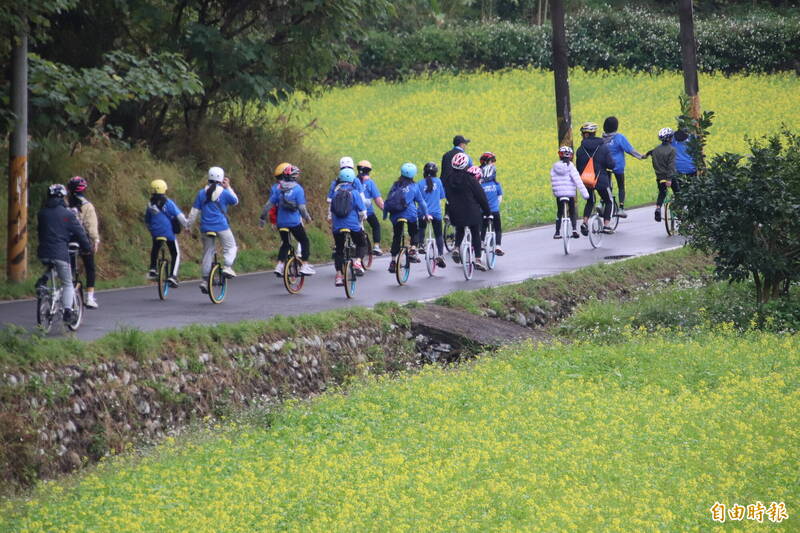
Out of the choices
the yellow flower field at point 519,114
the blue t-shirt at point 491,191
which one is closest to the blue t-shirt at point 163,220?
the blue t-shirt at point 491,191

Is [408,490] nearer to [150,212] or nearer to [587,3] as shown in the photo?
[150,212]

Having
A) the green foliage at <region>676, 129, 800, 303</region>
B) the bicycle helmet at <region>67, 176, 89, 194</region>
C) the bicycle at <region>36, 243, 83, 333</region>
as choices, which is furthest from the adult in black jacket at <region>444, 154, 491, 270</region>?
the bicycle at <region>36, 243, 83, 333</region>

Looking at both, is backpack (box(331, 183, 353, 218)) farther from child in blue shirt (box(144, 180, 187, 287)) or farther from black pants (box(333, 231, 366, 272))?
child in blue shirt (box(144, 180, 187, 287))

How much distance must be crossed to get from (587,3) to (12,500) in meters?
62.2

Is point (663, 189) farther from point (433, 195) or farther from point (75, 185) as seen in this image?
point (75, 185)

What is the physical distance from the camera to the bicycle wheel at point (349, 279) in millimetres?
18062

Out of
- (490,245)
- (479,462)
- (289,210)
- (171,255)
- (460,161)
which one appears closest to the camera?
(479,462)

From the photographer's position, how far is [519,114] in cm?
5006

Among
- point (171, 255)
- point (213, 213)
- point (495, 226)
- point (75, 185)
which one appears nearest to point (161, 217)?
point (171, 255)

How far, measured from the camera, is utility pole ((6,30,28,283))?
18.0m

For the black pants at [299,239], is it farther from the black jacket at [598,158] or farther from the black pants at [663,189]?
the black pants at [663,189]

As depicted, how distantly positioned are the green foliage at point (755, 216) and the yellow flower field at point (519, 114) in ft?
51.1

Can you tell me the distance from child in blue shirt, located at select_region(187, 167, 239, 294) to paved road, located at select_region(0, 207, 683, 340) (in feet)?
1.97

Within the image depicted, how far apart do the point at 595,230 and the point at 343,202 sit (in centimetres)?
801
